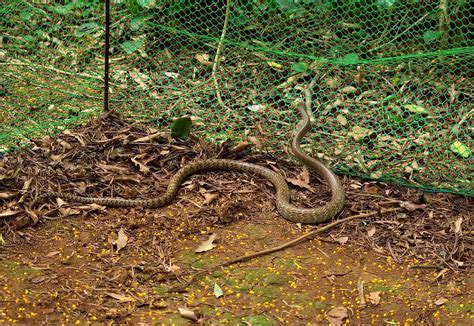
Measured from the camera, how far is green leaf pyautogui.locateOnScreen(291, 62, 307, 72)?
9.57 meters

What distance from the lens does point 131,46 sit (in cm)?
974

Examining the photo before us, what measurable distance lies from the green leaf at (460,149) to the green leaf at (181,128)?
331cm

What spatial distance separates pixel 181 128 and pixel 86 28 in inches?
99.7

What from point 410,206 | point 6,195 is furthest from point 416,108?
point 6,195

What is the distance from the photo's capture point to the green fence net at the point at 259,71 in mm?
8797

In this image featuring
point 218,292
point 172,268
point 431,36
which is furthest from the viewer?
point 431,36

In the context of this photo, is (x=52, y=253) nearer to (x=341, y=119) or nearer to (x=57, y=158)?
(x=57, y=158)

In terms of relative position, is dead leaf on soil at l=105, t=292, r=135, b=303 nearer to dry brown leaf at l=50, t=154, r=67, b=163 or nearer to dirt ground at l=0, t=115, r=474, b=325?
dirt ground at l=0, t=115, r=474, b=325

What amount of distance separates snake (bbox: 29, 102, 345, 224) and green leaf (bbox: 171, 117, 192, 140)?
1.97ft

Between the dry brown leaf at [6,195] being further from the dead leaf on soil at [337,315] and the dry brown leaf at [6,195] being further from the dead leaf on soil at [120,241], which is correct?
the dead leaf on soil at [337,315]

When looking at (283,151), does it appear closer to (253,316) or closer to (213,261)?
(213,261)

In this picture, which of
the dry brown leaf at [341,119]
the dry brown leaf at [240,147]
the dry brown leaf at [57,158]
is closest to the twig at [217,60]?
the dry brown leaf at [240,147]

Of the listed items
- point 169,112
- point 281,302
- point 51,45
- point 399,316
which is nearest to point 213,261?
point 281,302

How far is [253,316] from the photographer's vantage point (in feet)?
19.2
